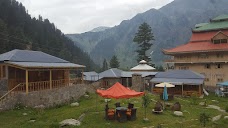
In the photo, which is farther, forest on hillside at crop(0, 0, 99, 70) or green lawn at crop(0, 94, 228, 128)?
forest on hillside at crop(0, 0, 99, 70)

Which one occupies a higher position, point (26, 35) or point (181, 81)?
point (26, 35)

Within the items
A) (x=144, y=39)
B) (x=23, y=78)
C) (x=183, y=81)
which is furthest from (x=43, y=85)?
(x=144, y=39)

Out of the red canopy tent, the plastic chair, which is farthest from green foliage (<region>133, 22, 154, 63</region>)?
→ the plastic chair

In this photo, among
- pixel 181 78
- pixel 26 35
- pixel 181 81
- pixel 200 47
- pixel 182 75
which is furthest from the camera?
pixel 26 35

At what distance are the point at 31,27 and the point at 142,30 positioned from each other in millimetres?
51681

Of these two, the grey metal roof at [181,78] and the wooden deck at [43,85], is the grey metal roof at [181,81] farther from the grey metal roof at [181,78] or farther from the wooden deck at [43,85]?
the wooden deck at [43,85]

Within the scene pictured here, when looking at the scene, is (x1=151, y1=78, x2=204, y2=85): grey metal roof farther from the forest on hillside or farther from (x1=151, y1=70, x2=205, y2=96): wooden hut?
the forest on hillside

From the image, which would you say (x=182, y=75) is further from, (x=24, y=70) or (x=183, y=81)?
(x=24, y=70)

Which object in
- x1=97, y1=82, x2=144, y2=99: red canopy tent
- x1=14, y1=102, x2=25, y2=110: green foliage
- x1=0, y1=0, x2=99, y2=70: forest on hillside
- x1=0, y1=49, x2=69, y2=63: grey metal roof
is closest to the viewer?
x1=97, y1=82, x2=144, y2=99: red canopy tent

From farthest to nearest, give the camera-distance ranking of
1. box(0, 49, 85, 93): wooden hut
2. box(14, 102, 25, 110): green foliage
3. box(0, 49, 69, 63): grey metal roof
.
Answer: box(0, 49, 69, 63): grey metal roof < box(0, 49, 85, 93): wooden hut < box(14, 102, 25, 110): green foliage

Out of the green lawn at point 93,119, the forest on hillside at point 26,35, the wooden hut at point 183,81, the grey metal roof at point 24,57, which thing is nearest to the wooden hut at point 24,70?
the grey metal roof at point 24,57

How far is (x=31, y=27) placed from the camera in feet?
341

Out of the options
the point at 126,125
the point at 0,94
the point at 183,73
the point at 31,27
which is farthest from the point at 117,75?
the point at 31,27

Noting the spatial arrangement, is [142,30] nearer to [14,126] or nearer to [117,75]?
[117,75]
